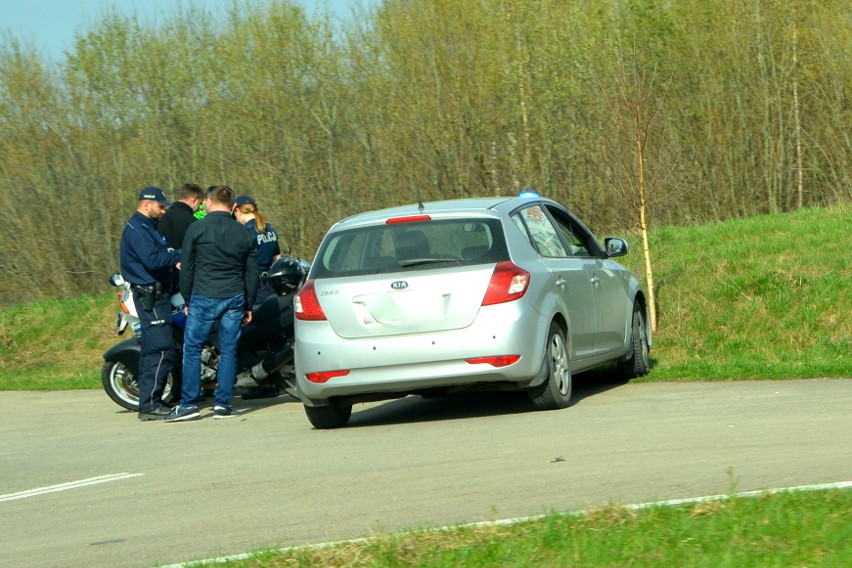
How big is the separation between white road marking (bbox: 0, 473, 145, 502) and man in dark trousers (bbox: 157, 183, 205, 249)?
480 centimetres

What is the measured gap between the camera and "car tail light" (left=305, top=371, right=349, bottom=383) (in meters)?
9.63

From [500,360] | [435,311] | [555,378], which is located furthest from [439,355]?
[555,378]

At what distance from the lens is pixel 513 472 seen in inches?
290

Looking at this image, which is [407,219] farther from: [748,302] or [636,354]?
[748,302]

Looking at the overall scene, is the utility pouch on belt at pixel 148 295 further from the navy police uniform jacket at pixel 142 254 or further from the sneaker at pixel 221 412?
the sneaker at pixel 221 412

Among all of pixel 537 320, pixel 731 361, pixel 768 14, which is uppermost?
pixel 768 14

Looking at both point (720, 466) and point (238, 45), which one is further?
point (238, 45)

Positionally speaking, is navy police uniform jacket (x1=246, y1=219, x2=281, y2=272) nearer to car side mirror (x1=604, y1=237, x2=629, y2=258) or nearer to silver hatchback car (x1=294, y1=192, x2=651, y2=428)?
silver hatchback car (x1=294, y1=192, x2=651, y2=428)

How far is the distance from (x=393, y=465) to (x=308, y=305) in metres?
2.18

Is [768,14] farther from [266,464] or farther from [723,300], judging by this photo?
[266,464]

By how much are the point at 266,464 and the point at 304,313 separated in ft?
5.19

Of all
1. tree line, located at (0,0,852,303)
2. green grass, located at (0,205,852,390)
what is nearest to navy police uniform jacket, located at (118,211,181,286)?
green grass, located at (0,205,852,390)

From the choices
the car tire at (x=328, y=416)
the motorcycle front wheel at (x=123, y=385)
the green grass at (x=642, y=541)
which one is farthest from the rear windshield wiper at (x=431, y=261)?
the green grass at (x=642, y=541)

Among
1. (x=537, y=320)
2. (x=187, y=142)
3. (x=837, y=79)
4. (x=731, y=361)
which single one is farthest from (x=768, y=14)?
(x=537, y=320)
